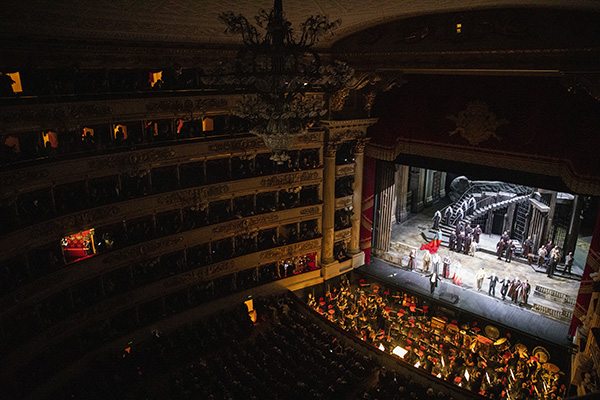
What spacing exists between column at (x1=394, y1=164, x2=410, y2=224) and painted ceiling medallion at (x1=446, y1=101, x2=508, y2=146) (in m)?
8.37

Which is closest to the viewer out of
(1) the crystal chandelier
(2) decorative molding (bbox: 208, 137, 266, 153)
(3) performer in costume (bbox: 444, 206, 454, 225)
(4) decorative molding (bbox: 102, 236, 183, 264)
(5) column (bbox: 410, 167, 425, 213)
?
(1) the crystal chandelier

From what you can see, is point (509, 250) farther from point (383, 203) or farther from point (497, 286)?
point (383, 203)

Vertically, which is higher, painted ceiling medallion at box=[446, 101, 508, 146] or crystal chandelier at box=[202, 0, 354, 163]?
crystal chandelier at box=[202, 0, 354, 163]

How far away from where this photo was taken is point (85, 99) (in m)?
12.0

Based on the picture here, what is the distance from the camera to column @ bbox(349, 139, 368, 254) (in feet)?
61.7

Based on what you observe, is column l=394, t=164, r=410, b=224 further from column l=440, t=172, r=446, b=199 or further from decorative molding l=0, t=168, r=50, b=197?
decorative molding l=0, t=168, r=50, b=197

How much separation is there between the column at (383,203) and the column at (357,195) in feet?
4.29

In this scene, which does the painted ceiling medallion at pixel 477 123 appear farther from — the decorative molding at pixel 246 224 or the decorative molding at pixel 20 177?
the decorative molding at pixel 20 177

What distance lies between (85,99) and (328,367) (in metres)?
10.7

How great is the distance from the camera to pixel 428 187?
27.3m

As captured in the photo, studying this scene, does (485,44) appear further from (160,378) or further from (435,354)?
(160,378)

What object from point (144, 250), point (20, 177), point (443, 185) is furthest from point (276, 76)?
point (443, 185)

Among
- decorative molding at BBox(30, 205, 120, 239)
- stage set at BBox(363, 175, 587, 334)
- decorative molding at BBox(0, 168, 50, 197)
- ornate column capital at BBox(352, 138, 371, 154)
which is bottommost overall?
stage set at BBox(363, 175, 587, 334)

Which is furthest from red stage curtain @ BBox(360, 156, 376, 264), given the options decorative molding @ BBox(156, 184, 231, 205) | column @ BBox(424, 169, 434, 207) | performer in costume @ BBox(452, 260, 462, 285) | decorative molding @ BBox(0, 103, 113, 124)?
decorative molding @ BBox(0, 103, 113, 124)
